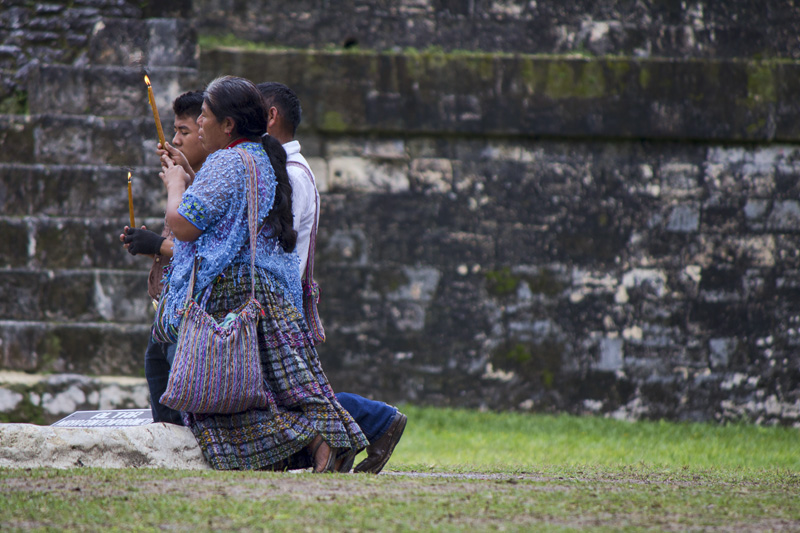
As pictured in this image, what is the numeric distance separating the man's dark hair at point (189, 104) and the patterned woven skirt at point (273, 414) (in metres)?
0.81

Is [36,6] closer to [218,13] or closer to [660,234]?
[218,13]

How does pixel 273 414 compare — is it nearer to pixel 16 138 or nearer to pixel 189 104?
pixel 189 104

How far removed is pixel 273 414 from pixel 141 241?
0.87 m

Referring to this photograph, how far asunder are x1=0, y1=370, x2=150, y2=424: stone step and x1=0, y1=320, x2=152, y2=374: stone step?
0.22 ft

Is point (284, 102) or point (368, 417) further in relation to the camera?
point (284, 102)

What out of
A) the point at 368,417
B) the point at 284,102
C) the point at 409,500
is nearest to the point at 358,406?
the point at 368,417

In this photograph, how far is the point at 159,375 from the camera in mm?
3814

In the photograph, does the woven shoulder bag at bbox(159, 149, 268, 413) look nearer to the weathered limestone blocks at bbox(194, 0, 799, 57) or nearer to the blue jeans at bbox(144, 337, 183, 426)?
the blue jeans at bbox(144, 337, 183, 426)

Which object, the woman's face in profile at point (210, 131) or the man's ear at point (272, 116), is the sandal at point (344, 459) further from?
the man's ear at point (272, 116)

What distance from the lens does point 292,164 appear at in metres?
3.88

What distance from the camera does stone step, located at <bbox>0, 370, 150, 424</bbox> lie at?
5930 mm

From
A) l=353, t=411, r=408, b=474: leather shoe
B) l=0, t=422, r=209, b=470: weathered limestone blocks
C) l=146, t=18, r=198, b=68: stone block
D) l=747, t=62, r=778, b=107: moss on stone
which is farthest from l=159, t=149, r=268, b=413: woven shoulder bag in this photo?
l=747, t=62, r=778, b=107: moss on stone

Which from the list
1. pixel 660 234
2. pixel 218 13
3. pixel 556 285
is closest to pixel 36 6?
pixel 218 13

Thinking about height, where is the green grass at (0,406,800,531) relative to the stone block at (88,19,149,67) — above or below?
below
